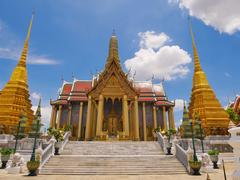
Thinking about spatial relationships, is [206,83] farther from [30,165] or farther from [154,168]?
[30,165]

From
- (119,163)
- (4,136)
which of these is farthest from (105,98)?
(119,163)

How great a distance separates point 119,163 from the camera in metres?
11.9

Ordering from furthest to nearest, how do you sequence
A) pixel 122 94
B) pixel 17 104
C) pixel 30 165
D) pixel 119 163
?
pixel 122 94 < pixel 17 104 < pixel 119 163 < pixel 30 165

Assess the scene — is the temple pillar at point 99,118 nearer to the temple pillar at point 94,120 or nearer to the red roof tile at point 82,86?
the temple pillar at point 94,120

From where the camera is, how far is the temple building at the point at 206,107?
22.7 meters

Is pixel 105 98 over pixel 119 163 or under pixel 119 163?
over

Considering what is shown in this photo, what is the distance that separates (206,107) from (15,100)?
22.5 metres

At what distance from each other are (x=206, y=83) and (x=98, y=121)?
15.0 metres

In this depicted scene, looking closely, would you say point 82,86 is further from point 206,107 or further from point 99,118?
point 206,107

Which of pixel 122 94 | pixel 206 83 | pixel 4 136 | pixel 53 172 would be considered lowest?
pixel 53 172

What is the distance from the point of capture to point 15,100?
2283cm

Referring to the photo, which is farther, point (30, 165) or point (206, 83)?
point (206, 83)

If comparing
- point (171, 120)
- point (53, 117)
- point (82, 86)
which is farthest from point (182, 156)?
point (82, 86)

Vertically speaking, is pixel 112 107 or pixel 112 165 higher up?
pixel 112 107
